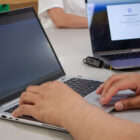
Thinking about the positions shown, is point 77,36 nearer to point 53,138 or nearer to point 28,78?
point 28,78

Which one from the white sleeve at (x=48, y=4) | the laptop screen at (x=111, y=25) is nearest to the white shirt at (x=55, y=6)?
the white sleeve at (x=48, y=4)

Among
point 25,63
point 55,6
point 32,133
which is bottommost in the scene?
point 32,133

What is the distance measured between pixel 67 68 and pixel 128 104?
0.38 metres

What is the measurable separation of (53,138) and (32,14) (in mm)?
458

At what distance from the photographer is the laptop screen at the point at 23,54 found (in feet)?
2.70

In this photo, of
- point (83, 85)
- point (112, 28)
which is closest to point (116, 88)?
point (83, 85)

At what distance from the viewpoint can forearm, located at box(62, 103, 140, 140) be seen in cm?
55

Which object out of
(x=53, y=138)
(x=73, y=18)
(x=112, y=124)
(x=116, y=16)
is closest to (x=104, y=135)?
(x=112, y=124)

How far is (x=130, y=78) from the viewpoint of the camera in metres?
0.81

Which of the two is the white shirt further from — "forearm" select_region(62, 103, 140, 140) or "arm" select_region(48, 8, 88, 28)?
"forearm" select_region(62, 103, 140, 140)

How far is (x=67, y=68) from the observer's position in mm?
1094

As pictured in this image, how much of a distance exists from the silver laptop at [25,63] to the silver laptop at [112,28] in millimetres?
264

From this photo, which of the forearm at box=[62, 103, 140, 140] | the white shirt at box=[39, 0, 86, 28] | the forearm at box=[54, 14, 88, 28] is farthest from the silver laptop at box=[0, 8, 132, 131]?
the white shirt at box=[39, 0, 86, 28]

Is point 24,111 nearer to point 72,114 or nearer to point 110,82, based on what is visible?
point 72,114
